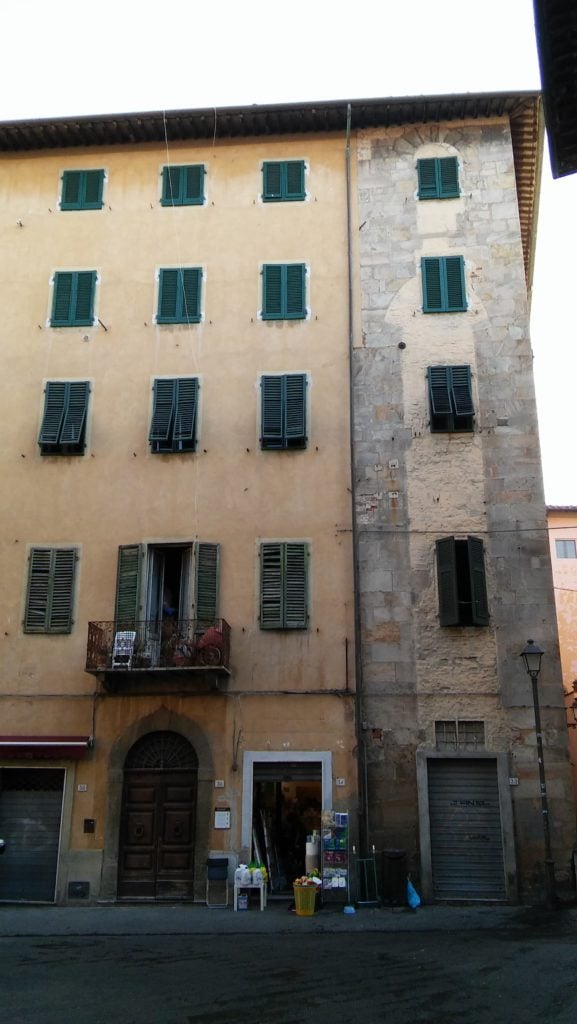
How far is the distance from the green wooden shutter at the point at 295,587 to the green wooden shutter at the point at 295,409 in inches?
87.7


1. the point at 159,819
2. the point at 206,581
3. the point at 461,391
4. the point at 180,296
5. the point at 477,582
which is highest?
the point at 180,296

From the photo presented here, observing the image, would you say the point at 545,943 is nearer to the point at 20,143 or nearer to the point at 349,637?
the point at 349,637

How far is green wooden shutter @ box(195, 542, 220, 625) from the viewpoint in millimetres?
17188

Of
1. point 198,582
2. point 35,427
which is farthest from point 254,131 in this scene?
point 198,582

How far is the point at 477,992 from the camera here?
8.99m

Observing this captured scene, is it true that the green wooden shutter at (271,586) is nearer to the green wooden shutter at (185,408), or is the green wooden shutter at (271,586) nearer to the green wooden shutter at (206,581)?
the green wooden shutter at (206,581)

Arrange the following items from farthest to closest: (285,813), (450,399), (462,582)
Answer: (450,399), (462,582), (285,813)

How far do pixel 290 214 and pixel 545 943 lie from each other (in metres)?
15.2

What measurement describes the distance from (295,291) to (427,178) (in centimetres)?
403

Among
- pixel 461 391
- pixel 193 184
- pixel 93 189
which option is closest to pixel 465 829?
pixel 461 391

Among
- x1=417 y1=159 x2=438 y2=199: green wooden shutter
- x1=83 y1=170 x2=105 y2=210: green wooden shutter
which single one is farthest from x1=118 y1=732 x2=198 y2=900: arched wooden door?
x1=417 y1=159 x2=438 y2=199: green wooden shutter

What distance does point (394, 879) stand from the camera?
49.8 feet

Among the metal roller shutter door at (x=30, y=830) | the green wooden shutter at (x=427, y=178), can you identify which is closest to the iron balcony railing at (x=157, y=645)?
the metal roller shutter door at (x=30, y=830)

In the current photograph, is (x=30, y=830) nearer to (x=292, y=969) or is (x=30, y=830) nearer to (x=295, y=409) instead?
(x=292, y=969)
